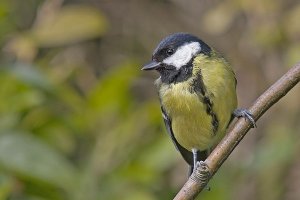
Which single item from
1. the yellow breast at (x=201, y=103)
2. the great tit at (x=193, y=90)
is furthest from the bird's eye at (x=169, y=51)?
the yellow breast at (x=201, y=103)

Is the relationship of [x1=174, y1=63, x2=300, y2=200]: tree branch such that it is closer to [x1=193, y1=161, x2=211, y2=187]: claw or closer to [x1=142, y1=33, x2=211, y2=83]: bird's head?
[x1=193, y1=161, x2=211, y2=187]: claw

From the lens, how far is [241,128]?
6.02ft

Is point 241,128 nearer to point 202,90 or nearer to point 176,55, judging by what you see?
point 202,90

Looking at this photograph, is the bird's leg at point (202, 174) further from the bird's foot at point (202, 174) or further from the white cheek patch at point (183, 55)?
the white cheek patch at point (183, 55)

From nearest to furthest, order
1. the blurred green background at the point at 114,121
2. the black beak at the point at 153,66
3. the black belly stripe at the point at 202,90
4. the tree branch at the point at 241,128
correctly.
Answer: the tree branch at the point at 241,128 → the black belly stripe at the point at 202,90 → the black beak at the point at 153,66 → the blurred green background at the point at 114,121

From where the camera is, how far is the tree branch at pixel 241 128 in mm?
1771

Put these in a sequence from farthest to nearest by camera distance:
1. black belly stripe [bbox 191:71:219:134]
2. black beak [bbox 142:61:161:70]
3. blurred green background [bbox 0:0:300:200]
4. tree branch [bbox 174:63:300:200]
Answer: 1. blurred green background [bbox 0:0:300:200]
2. black beak [bbox 142:61:161:70]
3. black belly stripe [bbox 191:71:219:134]
4. tree branch [bbox 174:63:300:200]

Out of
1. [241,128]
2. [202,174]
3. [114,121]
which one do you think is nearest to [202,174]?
[202,174]

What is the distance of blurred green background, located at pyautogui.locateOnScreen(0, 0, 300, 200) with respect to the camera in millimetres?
2578

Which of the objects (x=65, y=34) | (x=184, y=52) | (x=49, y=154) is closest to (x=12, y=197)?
→ (x=49, y=154)

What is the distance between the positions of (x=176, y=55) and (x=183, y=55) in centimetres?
2

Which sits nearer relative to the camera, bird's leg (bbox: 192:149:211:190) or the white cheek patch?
bird's leg (bbox: 192:149:211:190)

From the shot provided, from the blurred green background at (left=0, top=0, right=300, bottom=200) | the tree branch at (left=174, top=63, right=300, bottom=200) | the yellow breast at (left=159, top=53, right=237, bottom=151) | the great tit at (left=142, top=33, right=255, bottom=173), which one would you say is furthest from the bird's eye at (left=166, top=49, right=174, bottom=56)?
the tree branch at (left=174, top=63, right=300, bottom=200)

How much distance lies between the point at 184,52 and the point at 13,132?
658mm
